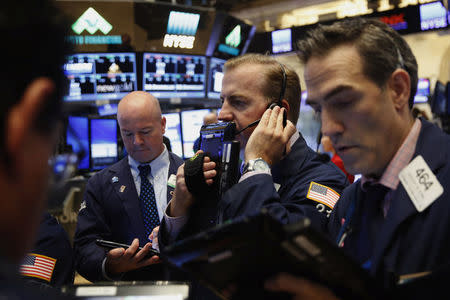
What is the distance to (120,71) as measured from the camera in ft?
15.2

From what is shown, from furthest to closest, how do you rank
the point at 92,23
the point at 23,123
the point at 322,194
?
the point at 92,23 → the point at 322,194 → the point at 23,123

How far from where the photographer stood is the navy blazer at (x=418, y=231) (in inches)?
36.6

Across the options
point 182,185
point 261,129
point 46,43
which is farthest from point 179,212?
point 46,43

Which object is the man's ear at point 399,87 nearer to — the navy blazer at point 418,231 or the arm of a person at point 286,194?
the navy blazer at point 418,231

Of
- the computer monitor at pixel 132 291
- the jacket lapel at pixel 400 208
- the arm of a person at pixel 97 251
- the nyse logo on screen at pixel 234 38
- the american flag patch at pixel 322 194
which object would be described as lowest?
the arm of a person at pixel 97 251

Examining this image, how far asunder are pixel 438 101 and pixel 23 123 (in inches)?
289

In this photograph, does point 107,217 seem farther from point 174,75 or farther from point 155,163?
point 174,75

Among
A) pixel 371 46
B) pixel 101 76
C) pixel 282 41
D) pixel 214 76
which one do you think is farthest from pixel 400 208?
pixel 282 41

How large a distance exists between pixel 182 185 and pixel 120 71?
3447 mm

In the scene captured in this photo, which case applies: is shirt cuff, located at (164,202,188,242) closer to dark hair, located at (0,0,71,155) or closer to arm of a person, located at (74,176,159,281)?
arm of a person, located at (74,176,159,281)

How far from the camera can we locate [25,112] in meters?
Answer: 0.55

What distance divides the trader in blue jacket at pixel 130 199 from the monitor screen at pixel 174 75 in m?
2.29

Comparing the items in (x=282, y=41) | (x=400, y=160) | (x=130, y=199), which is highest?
(x=282, y=41)

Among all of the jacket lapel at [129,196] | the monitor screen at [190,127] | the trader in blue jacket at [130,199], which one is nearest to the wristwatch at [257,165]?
the trader in blue jacket at [130,199]
